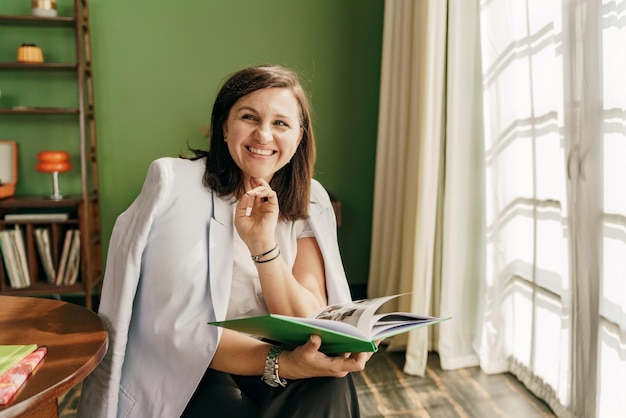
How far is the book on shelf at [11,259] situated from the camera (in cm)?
295

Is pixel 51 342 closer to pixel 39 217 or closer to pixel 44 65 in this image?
pixel 39 217

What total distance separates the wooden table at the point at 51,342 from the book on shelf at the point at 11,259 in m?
1.92

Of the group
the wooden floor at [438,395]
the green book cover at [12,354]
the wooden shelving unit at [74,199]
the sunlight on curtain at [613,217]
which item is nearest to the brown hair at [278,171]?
the green book cover at [12,354]

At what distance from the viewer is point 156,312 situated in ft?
3.71

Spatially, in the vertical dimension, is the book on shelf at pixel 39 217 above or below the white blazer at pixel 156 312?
above

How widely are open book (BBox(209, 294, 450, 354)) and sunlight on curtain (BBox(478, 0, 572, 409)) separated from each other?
106 cm

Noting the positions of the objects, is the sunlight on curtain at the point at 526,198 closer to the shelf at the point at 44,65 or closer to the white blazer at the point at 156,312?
the white blazer at the point at 156,312

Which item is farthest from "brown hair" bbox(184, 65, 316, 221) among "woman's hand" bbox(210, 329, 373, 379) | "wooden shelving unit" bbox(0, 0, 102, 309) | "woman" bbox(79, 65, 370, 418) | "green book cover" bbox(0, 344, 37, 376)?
"wooden shelving unit" bbox(0, 0, 102, 309)

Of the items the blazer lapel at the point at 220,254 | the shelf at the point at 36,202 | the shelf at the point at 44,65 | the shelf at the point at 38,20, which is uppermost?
the shelf at the point at 38,20

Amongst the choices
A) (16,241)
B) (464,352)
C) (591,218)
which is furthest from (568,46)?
(16,241)

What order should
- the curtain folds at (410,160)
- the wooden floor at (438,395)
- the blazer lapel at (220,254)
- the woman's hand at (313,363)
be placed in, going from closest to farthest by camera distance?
the woman's hand at (313,363)
the blazer lapel at (220,254)
the wooden floor at (438,395)
the curtain folds at (410,160)

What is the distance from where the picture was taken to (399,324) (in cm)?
102

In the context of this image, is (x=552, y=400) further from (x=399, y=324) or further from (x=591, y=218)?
(x=399, y=324)

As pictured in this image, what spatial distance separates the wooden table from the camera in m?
0.80
